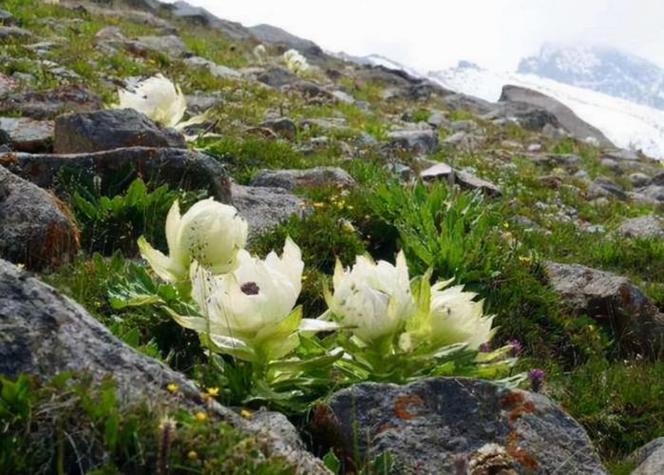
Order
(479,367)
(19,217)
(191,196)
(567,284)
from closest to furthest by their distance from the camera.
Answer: (479,367) → (19,217) → (191,196) → (567,284)

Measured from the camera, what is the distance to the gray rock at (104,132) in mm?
6148

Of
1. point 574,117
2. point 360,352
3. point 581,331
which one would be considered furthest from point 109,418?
point 574,117

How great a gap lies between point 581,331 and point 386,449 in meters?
3.05

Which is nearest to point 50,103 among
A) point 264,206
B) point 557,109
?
point 264,206

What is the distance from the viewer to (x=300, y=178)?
7527 millimetres

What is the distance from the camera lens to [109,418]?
1.97 metres

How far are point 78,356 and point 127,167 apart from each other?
11.0 ft

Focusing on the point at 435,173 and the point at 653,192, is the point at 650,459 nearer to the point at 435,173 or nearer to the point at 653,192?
the point at 435,173

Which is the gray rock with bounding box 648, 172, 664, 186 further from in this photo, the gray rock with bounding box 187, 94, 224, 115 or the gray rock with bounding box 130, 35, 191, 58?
the gray rock with bounding box 130, 35, 191, 58

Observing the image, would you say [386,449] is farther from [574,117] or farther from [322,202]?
[574,117]

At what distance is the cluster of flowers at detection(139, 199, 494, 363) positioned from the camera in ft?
9.42

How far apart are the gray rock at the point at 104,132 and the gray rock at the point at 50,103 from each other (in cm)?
179

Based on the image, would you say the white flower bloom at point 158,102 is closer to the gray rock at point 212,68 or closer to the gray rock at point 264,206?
the gray rock at point 264,206

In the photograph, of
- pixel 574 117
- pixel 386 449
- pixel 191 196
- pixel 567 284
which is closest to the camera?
pixel 386 449
